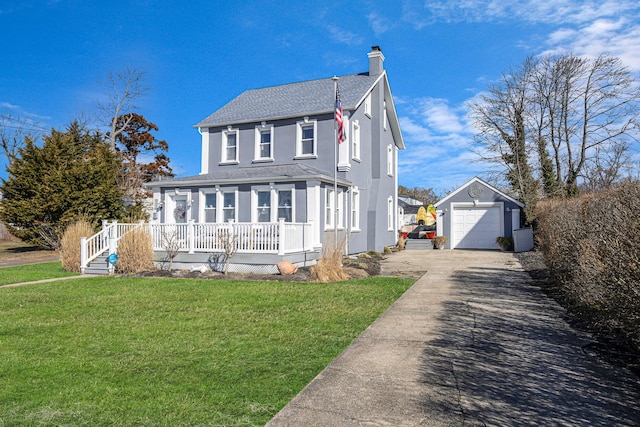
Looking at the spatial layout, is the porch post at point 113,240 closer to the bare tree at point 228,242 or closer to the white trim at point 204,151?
the bare tree at point 228,242

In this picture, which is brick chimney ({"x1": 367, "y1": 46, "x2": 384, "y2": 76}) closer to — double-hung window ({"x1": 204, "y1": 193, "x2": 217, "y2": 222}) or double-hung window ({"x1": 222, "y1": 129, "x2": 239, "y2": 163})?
double-hung window ({"x1": 222, "y1": 129, "x2": 239, "y2": 163})

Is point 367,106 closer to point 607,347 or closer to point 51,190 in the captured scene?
point 51,190

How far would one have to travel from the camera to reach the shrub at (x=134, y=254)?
45.0 feet

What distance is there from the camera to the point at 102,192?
23.1m

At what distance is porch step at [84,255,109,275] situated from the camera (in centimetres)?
1409

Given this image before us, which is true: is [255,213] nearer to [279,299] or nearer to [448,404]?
[279,299]

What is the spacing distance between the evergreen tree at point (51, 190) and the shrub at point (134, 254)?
29.3 ft

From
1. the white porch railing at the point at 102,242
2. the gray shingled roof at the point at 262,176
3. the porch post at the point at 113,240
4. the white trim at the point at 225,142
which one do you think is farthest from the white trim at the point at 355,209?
the porch post at the point at 113,240

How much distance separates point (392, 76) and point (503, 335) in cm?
1935

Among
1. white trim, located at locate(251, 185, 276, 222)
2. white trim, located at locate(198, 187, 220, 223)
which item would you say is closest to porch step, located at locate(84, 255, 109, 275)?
white trim, located at locate(198, 187, 220, 223)

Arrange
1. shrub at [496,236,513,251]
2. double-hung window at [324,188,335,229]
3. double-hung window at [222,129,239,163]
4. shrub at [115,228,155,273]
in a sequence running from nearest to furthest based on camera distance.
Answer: shrub at [115,228,155,273] < double-hung window at [324,188,335,229] < double-hung window at [222,129,239,163] < shrub at [496,236,513,251]

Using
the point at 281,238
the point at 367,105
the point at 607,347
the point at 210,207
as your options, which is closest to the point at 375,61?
the point at 367,105

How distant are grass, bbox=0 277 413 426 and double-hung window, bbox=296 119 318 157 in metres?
9.61

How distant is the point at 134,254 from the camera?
13773mm
